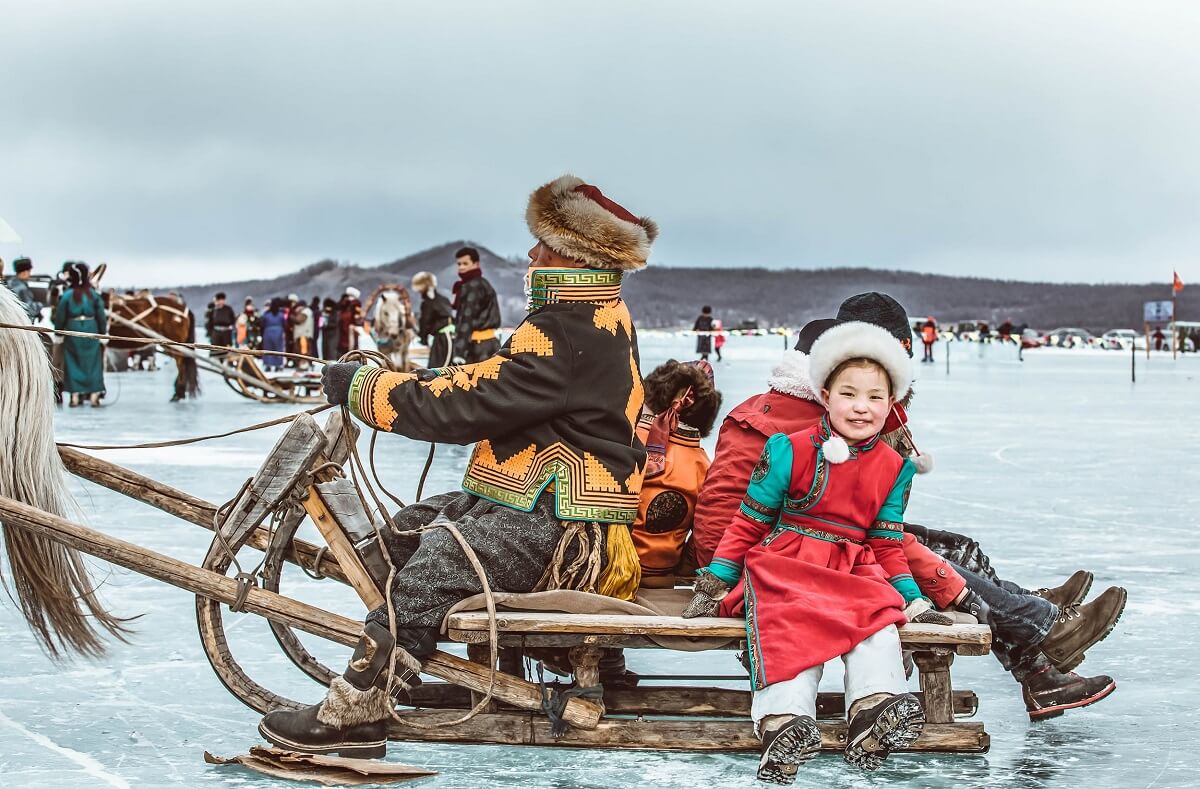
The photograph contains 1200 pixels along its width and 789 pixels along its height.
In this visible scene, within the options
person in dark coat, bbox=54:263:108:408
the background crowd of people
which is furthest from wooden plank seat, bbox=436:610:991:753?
person in dark coat, bbox=54:263:108:408

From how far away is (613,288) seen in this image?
3225 mm

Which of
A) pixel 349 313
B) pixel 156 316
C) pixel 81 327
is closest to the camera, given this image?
pixel 81 327

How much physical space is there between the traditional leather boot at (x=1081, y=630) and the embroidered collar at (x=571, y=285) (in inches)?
58.9

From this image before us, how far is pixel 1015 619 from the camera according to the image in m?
3.56

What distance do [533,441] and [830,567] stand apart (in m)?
0.72

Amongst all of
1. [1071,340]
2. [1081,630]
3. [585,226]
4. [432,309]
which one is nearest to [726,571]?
[585,226]

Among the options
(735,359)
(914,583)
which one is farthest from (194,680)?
(735,359)

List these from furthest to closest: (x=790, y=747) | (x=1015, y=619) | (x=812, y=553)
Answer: (x=1015, y=619)
(x=812, y=553)
(x=790, y=747)

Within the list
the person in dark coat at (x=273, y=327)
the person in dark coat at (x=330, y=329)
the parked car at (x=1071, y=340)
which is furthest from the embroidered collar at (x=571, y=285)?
the parked car at (x=1071, y=340)

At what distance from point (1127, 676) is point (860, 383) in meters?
1.67

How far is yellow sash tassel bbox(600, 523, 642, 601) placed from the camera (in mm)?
3230

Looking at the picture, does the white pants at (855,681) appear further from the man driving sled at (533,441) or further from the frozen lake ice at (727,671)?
the man driving sled at (533,441)

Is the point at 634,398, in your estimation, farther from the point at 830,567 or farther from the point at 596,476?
the point at 830,567

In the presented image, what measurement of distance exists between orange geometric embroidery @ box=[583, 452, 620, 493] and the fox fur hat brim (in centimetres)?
45
